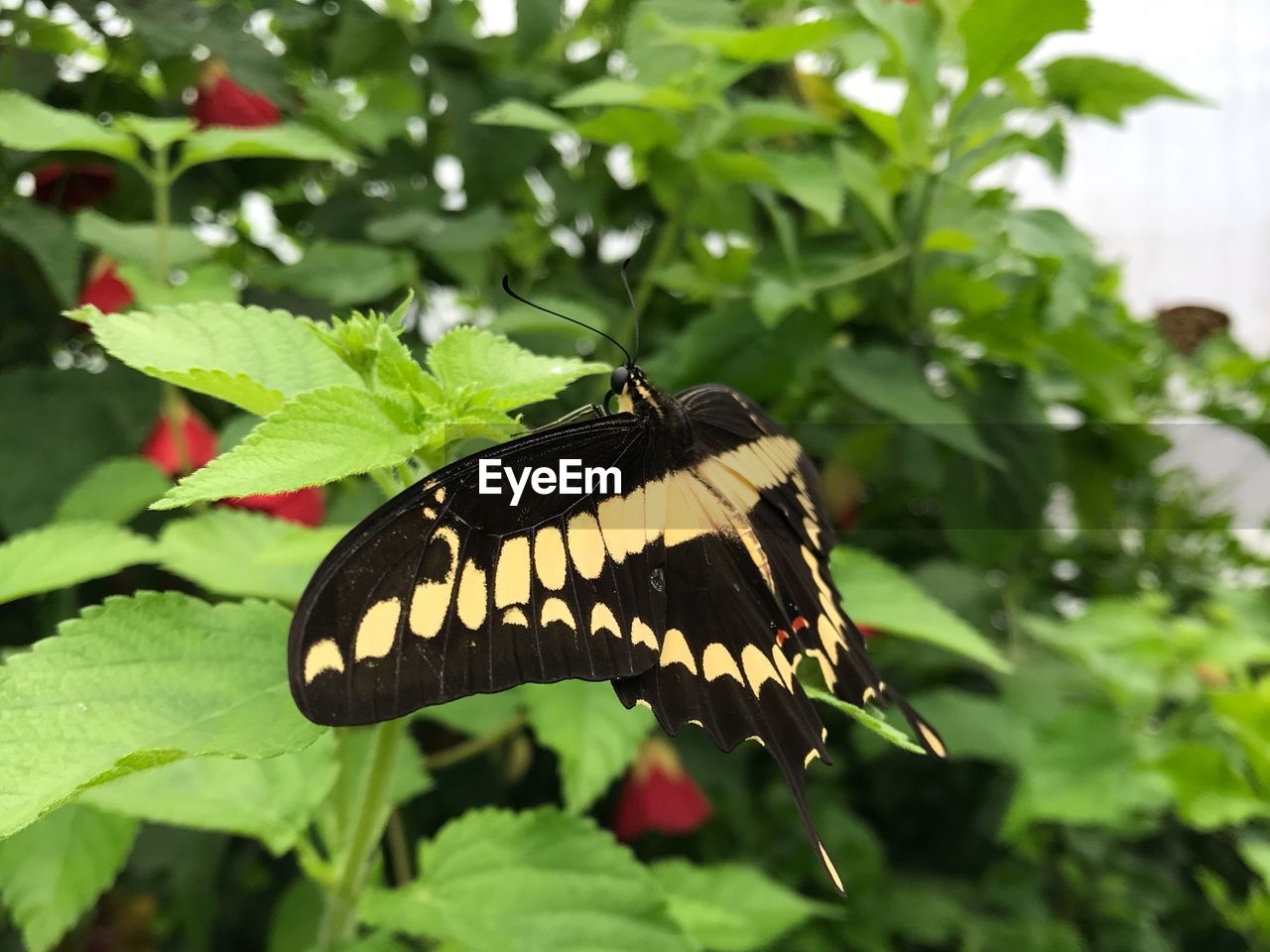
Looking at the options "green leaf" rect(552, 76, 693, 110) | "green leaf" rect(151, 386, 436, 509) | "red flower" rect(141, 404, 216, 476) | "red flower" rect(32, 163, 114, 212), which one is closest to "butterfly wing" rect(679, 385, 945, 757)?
"green leaf" rect(151, 386, 436, 509)

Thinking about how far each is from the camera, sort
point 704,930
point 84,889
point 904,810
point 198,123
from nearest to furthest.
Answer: point 84,889
point 704,930
point 198,123
point 904,810

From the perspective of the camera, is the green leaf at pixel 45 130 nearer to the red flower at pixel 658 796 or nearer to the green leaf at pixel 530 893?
the green leaf at pixel 530 893

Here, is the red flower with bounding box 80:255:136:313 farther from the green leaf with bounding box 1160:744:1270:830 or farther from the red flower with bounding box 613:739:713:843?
the green leaf with bounding box 1160:744:1270:830

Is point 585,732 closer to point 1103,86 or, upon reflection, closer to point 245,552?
point 245,552

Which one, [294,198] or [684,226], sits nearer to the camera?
[684,226]

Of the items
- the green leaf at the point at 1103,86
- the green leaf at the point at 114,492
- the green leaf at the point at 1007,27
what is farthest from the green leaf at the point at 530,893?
the green leaf at the point at 1103,86

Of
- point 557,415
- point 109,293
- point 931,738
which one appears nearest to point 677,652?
point 931,738

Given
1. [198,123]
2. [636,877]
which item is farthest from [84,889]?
[198,123]

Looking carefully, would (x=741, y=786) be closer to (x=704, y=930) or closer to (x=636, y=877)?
(x=704, y=930)
